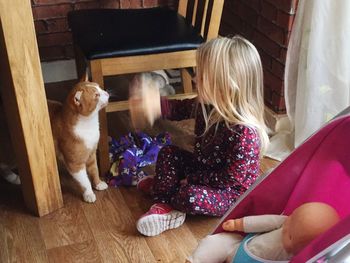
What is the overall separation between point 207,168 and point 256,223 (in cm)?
49

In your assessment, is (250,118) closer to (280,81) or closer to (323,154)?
(323,154)

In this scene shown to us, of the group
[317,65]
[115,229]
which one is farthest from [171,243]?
[317,65]

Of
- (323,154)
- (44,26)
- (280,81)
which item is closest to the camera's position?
(323,154)

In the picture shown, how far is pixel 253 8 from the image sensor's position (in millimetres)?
2076

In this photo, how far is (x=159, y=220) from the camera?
1.51 m

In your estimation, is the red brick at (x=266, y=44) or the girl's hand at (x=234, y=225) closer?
the girl's hand at (x=234, y=225)

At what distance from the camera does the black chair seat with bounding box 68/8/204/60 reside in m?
1.61

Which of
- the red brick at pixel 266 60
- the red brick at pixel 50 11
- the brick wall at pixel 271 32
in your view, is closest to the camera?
the brick wall at pixel 271 32

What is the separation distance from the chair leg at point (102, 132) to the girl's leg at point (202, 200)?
0.36 meters

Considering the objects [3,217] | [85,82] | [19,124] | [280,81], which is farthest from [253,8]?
[3,217]

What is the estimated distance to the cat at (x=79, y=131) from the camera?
149cm

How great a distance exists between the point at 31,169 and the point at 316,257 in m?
0.98

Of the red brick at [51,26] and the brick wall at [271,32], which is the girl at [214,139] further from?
the red brick at [51,26]

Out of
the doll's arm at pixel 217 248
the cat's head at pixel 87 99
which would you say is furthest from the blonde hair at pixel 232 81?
the doll's arm at pixel 217 248
